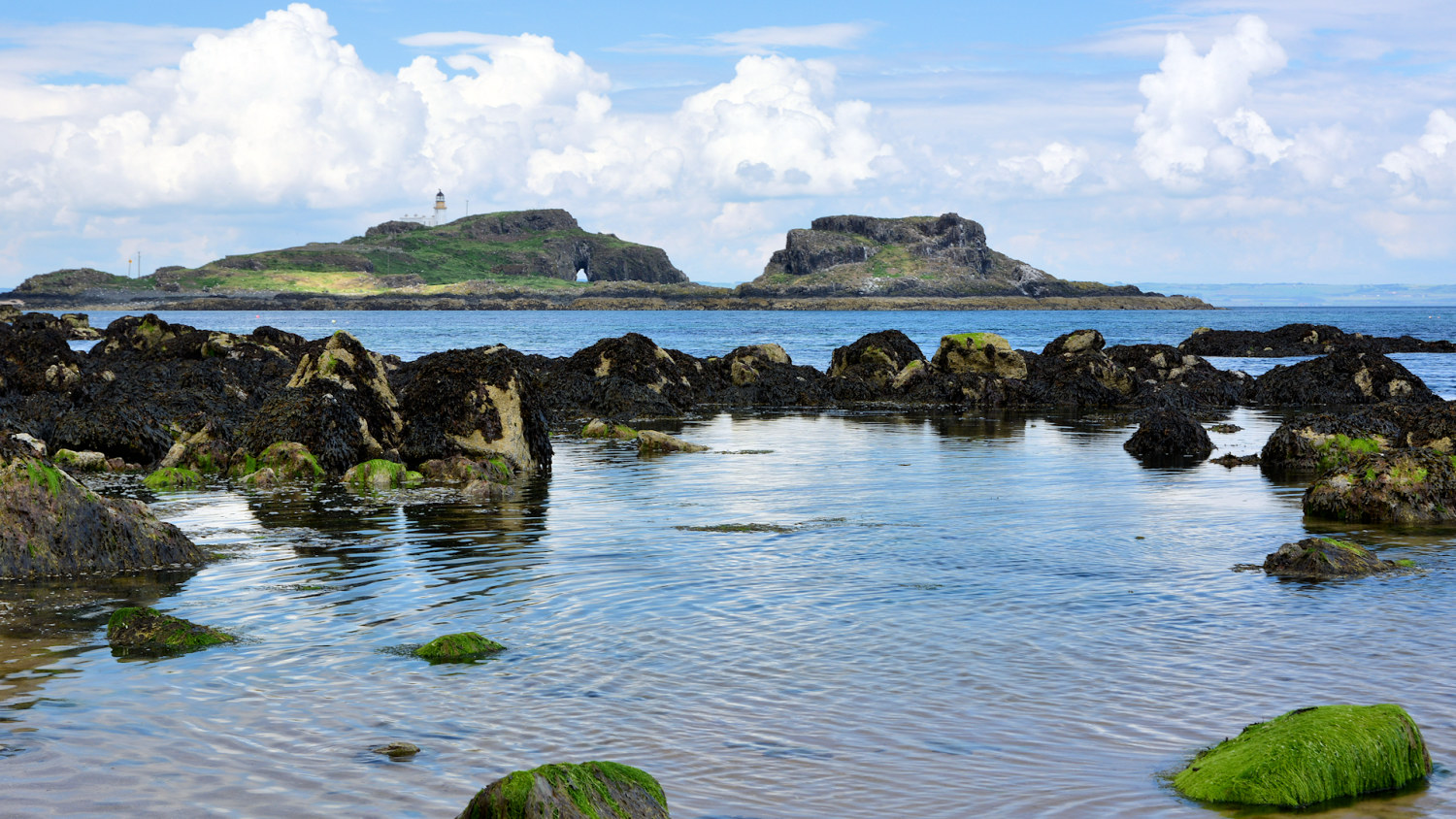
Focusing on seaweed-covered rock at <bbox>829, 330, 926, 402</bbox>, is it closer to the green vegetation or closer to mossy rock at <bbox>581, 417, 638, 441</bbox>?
mossy rock at <bbox>581, 417, 638, 441</bbox>

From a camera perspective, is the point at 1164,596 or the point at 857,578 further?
the point at 857,578

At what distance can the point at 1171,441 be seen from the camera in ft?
79.3

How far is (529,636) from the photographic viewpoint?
9844 millimetres

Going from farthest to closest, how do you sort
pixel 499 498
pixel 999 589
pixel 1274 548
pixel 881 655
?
pixel 499 498 < pixel 1274 548 < pixel 999 589 < pixel 881 655

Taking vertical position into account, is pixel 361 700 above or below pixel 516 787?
below

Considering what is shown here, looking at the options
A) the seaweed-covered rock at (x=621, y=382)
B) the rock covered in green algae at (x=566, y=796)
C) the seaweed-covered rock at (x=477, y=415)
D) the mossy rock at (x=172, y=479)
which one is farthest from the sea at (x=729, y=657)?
the seaweed-covered rock at (x=621, y=382)

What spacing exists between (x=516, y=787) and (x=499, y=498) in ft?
44.0

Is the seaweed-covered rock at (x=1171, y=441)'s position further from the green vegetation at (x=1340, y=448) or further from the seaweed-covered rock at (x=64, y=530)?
the seaweed-covered rock at (x=64, y=530)

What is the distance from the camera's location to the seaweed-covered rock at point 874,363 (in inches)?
→ 1622

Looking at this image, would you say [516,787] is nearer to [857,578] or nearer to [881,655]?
[881,655]

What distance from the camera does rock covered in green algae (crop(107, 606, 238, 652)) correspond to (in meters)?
9.24

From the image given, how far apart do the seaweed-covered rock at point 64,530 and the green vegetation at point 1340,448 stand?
1861 cm

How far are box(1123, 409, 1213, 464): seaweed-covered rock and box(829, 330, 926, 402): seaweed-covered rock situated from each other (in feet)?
54.5

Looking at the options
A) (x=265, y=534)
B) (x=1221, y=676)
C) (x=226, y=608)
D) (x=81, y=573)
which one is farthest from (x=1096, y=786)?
(x=265, y=534)
